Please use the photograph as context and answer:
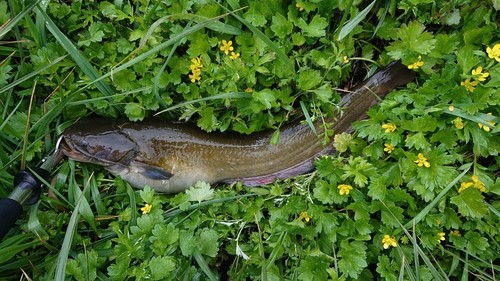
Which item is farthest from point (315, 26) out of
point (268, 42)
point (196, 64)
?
point (196, 64)

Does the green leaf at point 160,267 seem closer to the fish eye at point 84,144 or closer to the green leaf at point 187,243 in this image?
the green leaf at point 187,243

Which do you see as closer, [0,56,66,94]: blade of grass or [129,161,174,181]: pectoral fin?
[0,56,66,94]: blade of grass

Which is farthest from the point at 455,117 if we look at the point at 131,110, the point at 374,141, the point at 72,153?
the point at 72,153

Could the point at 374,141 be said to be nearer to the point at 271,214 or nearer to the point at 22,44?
the point at 271,214

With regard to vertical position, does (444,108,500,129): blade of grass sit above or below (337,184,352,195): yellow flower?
above

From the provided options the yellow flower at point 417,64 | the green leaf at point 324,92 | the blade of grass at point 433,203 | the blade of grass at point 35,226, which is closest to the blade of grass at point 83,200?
the blade of grass at point 35,226

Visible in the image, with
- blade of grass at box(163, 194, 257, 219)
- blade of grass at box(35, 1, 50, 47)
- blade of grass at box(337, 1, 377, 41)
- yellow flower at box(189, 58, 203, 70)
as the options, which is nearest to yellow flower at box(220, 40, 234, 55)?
yellow flower at box(189, 58, 203, 70)

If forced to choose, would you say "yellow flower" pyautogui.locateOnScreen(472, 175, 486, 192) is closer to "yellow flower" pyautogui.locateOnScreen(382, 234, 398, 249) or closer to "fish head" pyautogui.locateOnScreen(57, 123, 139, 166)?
"yellow flower" pyautogui.locateOnScreen(382, 234, 398, 249)

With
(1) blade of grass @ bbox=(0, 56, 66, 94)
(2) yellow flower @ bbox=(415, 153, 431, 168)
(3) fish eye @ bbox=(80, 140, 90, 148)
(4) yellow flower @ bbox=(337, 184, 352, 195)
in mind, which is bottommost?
(4) yellow flower @ bbox=(337, 184, 352, 195)
